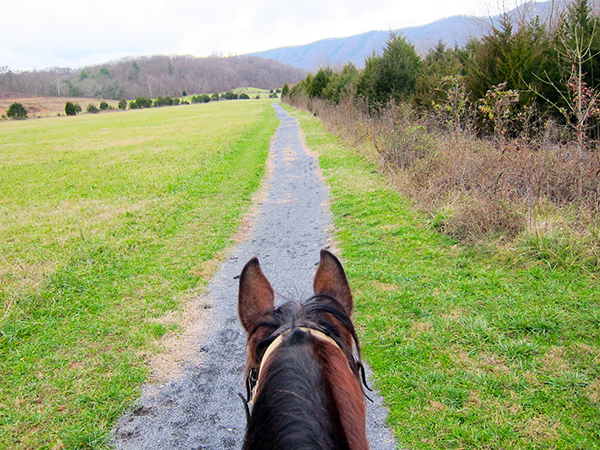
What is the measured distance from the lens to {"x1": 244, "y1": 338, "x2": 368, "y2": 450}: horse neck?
0.98 metres

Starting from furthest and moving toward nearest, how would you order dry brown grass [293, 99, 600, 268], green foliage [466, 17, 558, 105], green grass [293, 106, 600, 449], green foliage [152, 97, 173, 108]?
green foliage [152, 97, 173, 108]
green foliage [466, 17, 558, 105]
dry brown grass [293, 99, 600, 268]
green grass [293, 106, 600, 449]

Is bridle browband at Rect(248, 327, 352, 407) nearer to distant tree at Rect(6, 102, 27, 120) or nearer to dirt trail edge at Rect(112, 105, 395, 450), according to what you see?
dirt trail edge at Rect(112, 105, 395, 450)

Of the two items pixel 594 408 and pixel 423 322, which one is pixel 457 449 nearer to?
pixel 594 408

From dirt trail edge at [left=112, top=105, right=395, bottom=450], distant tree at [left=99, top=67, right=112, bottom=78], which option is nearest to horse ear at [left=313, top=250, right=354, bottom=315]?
dirt trail edge at [left=112, top=105, right=395, bottom=450]

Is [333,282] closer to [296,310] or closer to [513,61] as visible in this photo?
[296,310]

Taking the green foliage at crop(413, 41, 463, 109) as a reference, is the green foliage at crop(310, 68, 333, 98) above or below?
above

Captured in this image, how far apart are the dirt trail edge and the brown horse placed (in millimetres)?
229

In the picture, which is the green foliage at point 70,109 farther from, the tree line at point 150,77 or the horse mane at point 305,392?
the horse mane at point 305,392

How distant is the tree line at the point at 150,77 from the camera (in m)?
102

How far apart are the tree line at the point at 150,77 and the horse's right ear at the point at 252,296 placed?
121595 millimetres

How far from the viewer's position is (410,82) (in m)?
16.5

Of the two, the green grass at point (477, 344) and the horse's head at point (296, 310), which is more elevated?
the horse's head at point (296, 310)

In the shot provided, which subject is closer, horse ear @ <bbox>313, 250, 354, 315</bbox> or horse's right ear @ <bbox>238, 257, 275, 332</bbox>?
horse's right ear @ <bbox>238, 257, 275, 332</bbox>

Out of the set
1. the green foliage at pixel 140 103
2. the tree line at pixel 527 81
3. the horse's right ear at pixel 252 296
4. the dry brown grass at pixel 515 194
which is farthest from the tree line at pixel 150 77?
the horse's right ear at pixel 252 296
